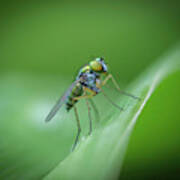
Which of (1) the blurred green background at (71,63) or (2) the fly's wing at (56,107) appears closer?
(1) the blurred green background at (71,63)

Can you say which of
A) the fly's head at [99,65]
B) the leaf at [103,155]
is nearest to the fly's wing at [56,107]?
the fly's head at [99,65]

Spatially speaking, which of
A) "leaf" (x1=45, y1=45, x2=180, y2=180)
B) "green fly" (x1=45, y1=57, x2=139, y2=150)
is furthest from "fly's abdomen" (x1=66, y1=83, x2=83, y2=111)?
"leaf" (x1=45, y1=45, x2=180, y2=180)

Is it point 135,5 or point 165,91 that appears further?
point 135,5

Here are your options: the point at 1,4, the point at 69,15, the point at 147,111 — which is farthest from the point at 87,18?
the point at 147,111

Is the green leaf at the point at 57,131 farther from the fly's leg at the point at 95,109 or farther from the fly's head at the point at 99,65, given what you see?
the fly's head at the point at 99,65

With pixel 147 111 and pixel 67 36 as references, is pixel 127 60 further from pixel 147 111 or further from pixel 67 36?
pixel 147 111
